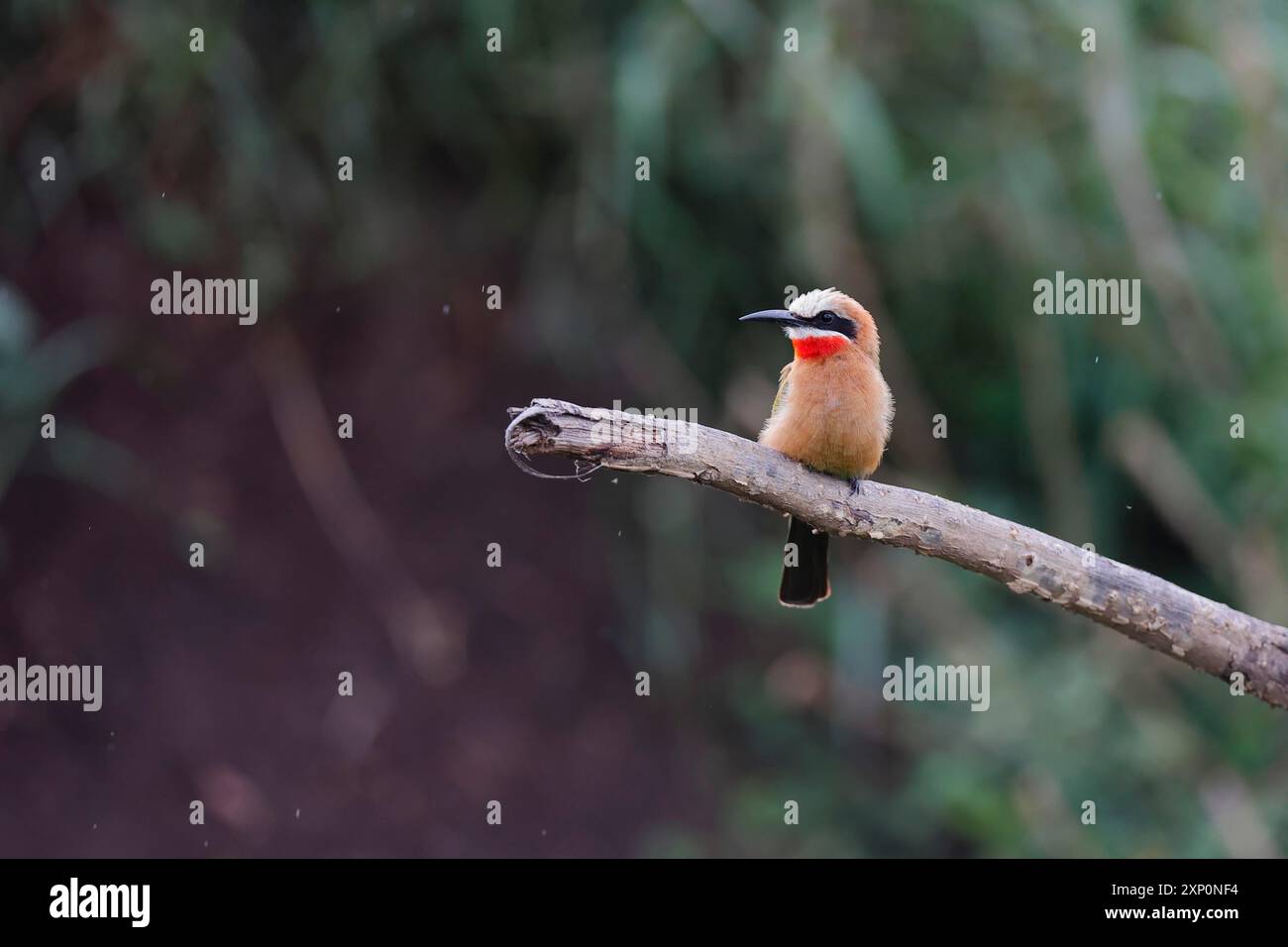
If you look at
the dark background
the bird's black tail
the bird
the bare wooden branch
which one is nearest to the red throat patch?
the bird

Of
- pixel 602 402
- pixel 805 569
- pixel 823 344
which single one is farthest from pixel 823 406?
pixel 602 402

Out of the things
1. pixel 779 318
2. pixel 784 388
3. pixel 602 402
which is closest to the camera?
pixel 779 318

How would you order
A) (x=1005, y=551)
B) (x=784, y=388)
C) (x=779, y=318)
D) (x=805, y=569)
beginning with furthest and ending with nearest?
(x=805, y=569)
(x=784, y=388)
(x=779, y=318)
(x=1005, y=551)

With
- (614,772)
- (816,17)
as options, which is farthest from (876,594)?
(816,17)

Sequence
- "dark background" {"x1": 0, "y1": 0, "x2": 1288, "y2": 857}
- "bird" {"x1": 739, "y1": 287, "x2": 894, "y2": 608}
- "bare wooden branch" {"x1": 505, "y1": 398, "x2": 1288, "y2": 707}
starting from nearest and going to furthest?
"bare wooden branch" {"x1": 505, "y1": 398, "x2": 1288, "y2": 707} < "bird" {"x1": 739, "y1": 287, "x2": 894, "y2": 608} < "dark background" {"x1": 0, "y1": 0, "x2": 1288, "y2": 857}

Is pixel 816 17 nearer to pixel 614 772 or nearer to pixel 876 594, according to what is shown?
pixel 876 594

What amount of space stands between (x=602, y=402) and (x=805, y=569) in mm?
2089

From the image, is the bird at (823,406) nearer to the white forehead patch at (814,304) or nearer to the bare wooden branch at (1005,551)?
the white forehead patch at (814,304)

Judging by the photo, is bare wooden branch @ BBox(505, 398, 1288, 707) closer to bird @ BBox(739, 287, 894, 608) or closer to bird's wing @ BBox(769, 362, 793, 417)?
bird @ BBox(739, 287, 894, 608)

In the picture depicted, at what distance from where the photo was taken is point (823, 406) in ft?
10.1

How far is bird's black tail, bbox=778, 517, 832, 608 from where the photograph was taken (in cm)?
346

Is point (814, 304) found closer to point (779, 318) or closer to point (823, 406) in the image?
point (779, 318)

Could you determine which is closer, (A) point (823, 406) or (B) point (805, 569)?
(A) point (823, 406)

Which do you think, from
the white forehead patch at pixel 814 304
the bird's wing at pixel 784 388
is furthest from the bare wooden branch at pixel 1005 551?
the white forehead patch at pixel 814 304
